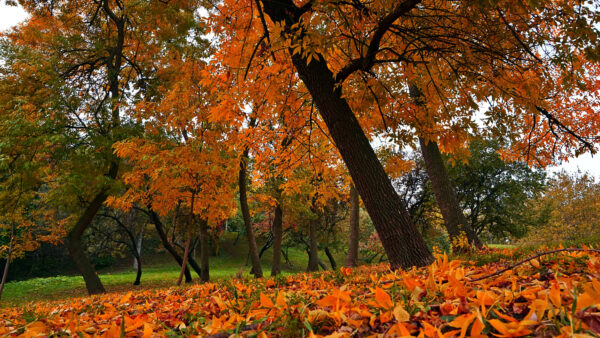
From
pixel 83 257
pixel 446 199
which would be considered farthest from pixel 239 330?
pixel 83 257

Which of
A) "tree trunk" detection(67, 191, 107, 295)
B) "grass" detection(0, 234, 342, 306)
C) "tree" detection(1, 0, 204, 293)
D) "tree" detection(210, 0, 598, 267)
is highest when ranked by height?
"tree" detection(1, 0, 204, 293)

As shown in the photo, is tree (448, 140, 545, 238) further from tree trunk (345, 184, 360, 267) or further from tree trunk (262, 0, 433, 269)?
tree trunk (262, 0, 433, 269)

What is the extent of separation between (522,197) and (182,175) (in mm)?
16654

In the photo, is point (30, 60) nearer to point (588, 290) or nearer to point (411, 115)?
point (411, 115)

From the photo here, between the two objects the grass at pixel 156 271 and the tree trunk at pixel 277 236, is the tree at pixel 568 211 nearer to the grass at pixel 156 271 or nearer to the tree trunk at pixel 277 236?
the tree trunk at pixel 277 236

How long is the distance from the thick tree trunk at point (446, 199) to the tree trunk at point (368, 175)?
11.6 ft

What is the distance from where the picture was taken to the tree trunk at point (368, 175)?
3.21 meters

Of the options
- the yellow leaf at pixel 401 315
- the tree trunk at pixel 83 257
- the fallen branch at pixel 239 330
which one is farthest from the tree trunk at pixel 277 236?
the yellow leaf at pixel 401 315

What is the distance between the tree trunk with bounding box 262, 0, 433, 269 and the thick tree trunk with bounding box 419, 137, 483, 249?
3538 millimetres

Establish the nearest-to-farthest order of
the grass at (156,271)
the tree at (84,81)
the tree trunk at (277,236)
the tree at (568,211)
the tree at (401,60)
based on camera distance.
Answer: the tree at (401,60)
the tree at (84,81)
the tree trunk at (277,236)
the grass at (156,271)
the tree at (568,211)

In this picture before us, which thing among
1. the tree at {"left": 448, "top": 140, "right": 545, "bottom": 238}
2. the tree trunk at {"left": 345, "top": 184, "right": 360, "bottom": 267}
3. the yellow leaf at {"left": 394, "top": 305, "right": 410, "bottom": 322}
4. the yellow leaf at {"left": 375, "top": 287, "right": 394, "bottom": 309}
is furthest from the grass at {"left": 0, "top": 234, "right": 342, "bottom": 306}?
the yellow leaf at {"left": 394, "top": 305, "right": 410, "bottom": 322}

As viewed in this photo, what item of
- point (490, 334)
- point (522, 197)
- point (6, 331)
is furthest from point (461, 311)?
point (522, 197)

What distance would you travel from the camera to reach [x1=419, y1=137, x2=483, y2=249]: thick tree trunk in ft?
21.1

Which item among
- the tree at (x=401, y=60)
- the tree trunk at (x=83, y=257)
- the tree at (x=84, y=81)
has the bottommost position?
the tree trunk at (x=83, y=257)
